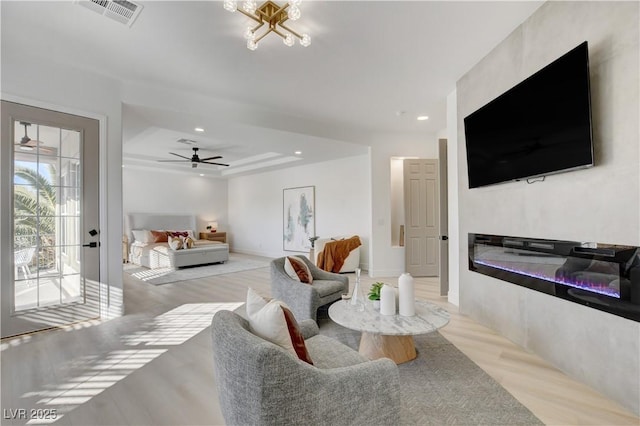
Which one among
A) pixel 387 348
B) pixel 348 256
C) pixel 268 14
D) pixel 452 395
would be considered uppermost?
pixel 268 14

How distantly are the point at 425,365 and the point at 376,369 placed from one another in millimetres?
1308

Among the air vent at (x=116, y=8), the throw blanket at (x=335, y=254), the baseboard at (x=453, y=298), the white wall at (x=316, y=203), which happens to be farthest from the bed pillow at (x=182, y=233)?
the baseboard at (x=453, y=298)

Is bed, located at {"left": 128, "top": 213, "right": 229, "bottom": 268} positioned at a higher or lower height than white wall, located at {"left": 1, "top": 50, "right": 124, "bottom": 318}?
lower

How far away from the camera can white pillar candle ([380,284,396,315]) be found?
7.57 feet

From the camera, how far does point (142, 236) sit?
7.98 metres

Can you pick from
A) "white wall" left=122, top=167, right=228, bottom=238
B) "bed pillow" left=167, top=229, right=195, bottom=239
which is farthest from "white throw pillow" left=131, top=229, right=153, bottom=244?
"bed pillow" left=167, top=229, right=195, bottom=239

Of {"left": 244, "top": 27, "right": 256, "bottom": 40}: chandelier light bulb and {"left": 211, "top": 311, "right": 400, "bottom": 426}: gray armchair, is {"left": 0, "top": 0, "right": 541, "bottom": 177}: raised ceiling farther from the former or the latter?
{"left": 211, "top": 311, "right": 400, "bottom": 426}: gray armchair

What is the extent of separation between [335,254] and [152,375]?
13.1 ft

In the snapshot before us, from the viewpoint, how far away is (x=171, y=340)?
2842 mm

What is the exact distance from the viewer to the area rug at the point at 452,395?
1.72 meters

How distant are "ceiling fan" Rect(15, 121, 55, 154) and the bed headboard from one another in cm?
577

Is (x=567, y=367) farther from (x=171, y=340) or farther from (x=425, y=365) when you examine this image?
(x=171, y=340)

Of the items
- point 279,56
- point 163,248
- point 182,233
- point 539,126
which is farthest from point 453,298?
point 182,233

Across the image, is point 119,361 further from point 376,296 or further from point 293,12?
point 293,12
